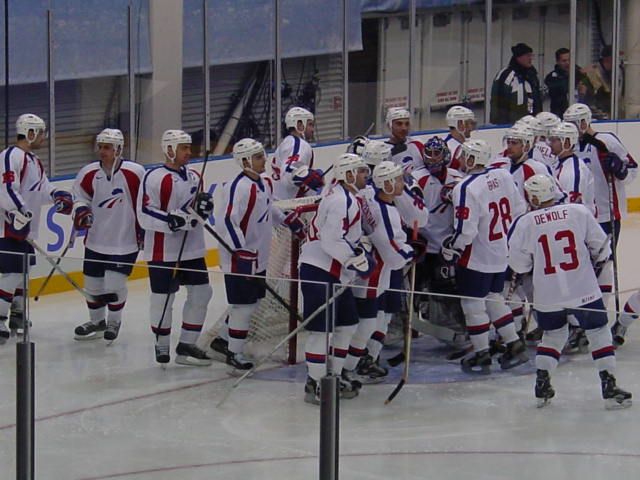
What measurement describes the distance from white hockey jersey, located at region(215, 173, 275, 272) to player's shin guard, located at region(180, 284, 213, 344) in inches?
65.7

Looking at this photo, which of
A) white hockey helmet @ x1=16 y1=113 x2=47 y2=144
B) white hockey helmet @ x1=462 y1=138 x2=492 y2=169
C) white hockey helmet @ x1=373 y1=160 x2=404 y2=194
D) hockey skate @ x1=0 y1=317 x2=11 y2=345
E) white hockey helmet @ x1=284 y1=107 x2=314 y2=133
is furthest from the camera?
white hockey helmet @ x1=284 y1=107 x2=314 y2=133

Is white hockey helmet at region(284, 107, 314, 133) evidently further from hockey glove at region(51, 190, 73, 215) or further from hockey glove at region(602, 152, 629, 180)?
hockey glove at region(602, 152, 629, 180)

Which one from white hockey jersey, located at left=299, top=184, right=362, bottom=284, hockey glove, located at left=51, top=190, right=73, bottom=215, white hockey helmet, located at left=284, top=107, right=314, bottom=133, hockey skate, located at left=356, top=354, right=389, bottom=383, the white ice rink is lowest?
the white ice rink

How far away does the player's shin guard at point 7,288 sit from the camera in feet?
13.9

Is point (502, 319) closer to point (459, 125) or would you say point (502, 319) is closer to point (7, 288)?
point (7, 288)

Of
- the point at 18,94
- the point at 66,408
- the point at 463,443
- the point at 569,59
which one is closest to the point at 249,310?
the point at 66,408

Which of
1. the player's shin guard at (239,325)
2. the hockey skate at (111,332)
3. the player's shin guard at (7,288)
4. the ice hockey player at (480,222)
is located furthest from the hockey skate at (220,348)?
the ice hockey player at (480,222)

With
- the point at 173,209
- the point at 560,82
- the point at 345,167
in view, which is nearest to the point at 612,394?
the point at 345,167

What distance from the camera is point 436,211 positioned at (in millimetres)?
6465

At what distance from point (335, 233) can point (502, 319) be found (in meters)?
1.50

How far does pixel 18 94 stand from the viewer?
816 centimetres

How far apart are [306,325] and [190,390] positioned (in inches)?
16.1

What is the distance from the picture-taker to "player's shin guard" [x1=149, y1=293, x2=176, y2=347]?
4.20 m

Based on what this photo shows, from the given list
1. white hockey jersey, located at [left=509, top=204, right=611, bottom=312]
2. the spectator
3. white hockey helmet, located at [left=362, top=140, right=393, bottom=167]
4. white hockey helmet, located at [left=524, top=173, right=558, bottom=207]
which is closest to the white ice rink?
white hockey jersey, located at [left=509, top=204, right=611, bottom=312]
